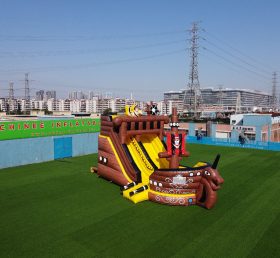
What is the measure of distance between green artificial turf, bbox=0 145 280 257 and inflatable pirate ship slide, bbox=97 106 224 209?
1.53 feet

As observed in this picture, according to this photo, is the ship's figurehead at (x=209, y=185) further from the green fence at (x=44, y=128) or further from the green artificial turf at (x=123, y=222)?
the green fence at (x=44, y=128)

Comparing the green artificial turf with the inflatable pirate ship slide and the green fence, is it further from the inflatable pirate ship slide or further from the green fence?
the green fence

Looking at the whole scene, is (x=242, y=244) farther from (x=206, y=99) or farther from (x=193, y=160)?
(x=206, y=99)

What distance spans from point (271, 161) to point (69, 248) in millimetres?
15818

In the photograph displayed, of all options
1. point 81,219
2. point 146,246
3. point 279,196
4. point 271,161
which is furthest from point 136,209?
point 271,161

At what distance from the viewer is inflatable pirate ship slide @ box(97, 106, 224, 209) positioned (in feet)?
32.7

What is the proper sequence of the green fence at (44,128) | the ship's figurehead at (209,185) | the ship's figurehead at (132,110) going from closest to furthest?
1. the ship's figurehead at (209,185)
2. the ship's figurehead at (132,110)
3. the green fence at (44,128)

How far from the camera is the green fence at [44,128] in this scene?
1673cm

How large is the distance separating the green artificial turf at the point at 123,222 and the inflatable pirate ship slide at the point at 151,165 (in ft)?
1.53

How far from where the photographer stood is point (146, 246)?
23.5 ft

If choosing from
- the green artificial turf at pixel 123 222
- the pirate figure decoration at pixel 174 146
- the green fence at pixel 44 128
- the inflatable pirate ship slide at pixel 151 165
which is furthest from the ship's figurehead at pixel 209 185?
the green fence at pixel 44 128

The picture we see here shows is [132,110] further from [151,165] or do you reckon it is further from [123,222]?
[123,222]

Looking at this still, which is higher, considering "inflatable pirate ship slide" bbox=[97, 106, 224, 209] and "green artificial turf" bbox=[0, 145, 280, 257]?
"inflatable pirate ship slide" bbox=[97, 106, 224, 209]

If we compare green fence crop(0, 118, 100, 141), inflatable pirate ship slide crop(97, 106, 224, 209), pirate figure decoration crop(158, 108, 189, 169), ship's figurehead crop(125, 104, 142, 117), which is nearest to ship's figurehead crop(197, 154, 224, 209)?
inflatable pirate ship slide crop(97, 106, 224, 209)
